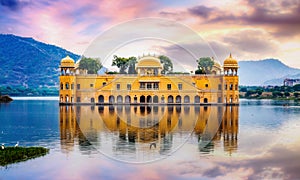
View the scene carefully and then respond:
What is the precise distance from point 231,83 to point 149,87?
857cm

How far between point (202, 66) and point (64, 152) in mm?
38851

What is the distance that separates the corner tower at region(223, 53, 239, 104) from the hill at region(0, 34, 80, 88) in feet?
275

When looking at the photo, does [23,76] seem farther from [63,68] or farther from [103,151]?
[103,151]

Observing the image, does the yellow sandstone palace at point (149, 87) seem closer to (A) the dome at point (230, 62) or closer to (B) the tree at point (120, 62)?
(A) the dome at point (230, 62)

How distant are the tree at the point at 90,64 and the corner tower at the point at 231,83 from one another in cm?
1497

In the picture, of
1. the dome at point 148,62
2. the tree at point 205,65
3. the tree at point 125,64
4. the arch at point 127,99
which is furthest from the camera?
the tree at point 205,65

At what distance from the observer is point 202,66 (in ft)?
170

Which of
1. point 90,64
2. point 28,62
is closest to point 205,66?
point 90,64

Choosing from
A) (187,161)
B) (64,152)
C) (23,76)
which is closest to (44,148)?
(64,152)

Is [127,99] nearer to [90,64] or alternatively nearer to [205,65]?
[90,64]

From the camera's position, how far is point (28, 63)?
501ft

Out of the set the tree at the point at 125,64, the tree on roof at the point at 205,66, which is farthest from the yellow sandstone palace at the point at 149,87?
the tree on roof at the point at 205,66

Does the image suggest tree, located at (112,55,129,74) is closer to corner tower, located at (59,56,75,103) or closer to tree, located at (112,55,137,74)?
tree, located at (112,55,137,74)

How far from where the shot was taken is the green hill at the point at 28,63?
5389 inches
